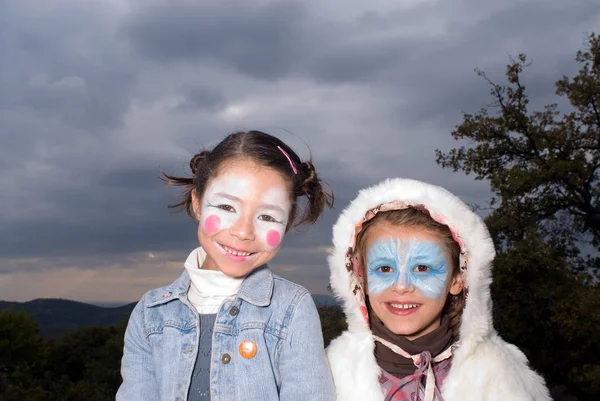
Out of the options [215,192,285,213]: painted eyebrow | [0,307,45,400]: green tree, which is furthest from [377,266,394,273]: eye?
[0,307,45,400]: green tree

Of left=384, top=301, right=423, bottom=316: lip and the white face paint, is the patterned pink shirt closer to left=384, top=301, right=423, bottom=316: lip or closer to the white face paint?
left=384, top=301, right=423, bottom=316: lip

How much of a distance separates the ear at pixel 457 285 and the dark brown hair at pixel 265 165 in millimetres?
917

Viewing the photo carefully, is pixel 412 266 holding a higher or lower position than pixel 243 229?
lower

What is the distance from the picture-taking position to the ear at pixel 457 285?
3998mm

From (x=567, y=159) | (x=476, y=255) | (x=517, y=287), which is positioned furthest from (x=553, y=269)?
(x=476, y=255)

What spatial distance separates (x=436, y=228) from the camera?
3908mm

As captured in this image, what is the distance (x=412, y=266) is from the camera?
3.80 metres

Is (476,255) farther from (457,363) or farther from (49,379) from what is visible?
(49,379)

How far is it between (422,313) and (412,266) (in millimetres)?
287

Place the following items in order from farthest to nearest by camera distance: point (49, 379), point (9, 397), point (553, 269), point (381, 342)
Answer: point (49, 379)
point (9, 397)
point (553, 269)
point (381, 342)

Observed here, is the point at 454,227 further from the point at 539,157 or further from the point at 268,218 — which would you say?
the point at 539,157

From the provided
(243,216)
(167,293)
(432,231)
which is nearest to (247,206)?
(243,216)

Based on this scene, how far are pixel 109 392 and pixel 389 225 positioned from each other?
50.9 ft

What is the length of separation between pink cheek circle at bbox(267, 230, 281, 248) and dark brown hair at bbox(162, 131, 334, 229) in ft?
0.65
